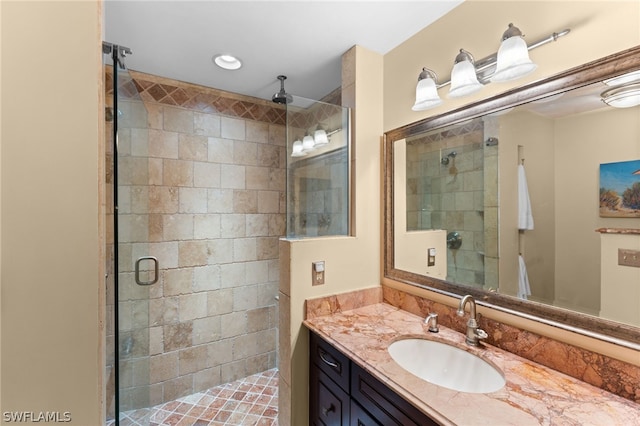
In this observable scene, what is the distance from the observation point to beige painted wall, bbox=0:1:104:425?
0.85 m

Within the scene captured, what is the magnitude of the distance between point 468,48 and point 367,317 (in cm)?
152

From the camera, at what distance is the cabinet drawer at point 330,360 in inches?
49.3

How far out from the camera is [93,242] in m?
0.91

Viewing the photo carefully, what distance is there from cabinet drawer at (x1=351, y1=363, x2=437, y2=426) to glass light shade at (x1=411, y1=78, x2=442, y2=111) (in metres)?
1.36

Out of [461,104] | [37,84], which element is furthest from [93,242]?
[461,104]

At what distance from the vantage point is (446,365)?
125 cm

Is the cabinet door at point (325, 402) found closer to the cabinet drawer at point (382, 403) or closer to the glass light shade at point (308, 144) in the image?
the cabinet drawer at point (382, 403)

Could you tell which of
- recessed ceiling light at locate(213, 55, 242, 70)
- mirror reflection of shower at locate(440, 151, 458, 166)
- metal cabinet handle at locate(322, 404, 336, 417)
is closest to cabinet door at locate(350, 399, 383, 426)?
metal cabinet handle at locate(322, 404, 336, 417)

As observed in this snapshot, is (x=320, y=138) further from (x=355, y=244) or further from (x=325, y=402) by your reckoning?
(x=325, y=402)

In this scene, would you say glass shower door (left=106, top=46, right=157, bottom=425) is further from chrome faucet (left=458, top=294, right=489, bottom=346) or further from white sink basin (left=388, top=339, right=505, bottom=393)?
chrome faucet (left=458, top=294, right=489, bottom=346)

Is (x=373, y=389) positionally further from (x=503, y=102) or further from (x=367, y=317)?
(x=503, y=102)

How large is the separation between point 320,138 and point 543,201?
1226 mm

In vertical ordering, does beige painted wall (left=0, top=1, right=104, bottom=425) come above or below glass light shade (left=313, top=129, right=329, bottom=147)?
below

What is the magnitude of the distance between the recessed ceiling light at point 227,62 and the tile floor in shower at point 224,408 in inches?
93.2
